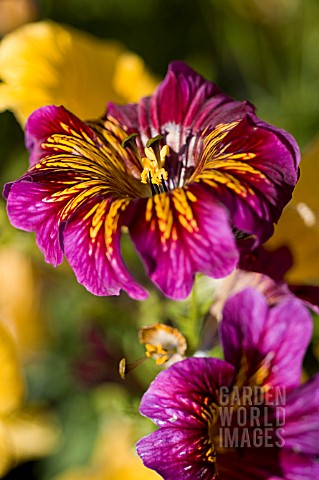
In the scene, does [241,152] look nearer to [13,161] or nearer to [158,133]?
[158,133]

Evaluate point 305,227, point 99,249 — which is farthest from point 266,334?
point 305,227

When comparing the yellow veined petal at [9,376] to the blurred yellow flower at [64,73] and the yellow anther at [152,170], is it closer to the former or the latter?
the blurred yellow flower at [64,73]

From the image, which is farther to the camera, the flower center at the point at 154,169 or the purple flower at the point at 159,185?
the flower center at the point at 154,169

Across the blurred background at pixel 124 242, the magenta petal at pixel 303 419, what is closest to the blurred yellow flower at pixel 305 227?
the blurred background at pixel 124 242

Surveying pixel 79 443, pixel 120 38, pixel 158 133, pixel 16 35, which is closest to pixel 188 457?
pixel 158 133

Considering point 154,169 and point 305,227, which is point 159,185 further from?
point 305,227

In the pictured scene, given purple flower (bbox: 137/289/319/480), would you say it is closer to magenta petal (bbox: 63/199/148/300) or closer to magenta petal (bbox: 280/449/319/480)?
magenta petal (bbox: 280/449/319/480)
